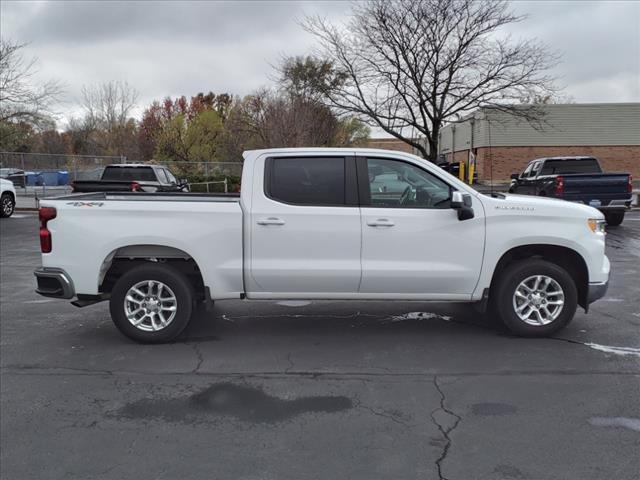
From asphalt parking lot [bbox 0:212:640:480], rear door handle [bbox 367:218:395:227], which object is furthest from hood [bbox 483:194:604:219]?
asphalt parking lot [bbox 0:212:640:480]

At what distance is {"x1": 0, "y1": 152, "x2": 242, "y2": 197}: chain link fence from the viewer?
2692cm

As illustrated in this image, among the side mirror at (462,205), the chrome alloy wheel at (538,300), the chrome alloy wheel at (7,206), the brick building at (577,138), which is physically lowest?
the chrome alloy wheel at (538,300)

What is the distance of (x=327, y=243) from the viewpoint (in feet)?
18.5

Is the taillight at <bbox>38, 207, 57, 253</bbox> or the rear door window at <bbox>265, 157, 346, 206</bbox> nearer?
the taillight at <bbox>38, 207, 57, 253</bbox>

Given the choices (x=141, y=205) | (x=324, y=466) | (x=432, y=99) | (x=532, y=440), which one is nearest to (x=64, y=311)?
(x=141, y=205)

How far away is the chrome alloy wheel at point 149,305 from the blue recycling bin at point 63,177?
26634mm

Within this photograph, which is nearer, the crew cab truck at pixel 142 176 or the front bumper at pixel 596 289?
the front bumper at pixel 596 289

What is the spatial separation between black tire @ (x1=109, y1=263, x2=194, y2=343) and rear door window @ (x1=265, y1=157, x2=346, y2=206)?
1277mm

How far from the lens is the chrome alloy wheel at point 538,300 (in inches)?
228

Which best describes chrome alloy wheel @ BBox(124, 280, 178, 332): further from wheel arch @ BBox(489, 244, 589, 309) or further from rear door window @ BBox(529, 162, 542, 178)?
rear door window @ BBox(529, 162, 542, 178)

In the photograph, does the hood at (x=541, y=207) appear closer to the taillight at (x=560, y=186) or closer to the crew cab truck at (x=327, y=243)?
the crew cab truck at (x=327, y=243)

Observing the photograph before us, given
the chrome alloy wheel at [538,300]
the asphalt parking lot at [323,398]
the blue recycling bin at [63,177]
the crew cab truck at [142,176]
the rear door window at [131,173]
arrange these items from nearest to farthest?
the asphalt parking lot at [323,398] < the chrome alloy wheel at [538,300] < the crew cab truck at [142,176] < the rear door window at [131,173] < the blue recycling bin at [63,177]

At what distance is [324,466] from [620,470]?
170 cm

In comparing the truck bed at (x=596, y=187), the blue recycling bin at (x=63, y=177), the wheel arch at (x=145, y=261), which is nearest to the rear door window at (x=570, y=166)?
the truck bed at (x=596, y=187)
